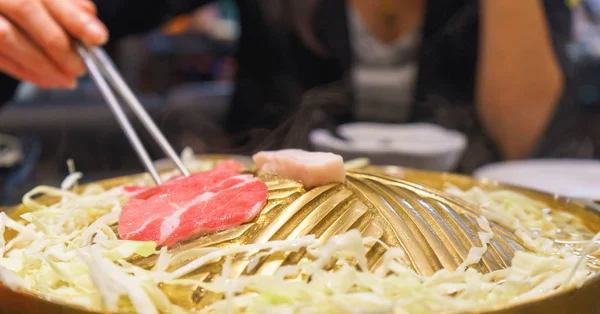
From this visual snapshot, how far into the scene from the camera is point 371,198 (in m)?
1.02

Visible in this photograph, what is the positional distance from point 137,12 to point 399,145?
1.88 meters

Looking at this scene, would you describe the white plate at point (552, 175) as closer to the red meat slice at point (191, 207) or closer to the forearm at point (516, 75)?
the forearm at point (516, 75)

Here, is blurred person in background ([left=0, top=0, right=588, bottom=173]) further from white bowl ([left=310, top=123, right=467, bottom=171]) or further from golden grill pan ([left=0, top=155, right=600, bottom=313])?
golden grill pan ([left=0, top=155, right=600, bottom=313])

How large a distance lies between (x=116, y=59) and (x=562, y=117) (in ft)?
13.0

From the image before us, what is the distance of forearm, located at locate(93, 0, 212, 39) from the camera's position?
3.19 m

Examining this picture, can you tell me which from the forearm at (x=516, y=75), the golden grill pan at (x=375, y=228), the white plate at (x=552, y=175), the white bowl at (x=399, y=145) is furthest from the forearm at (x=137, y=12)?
the golden grill pan at (x=375, y=228)

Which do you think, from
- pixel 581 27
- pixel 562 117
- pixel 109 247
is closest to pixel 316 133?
pixel 109 247

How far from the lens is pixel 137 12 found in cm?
334

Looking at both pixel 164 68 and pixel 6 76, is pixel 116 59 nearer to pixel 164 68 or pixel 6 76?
pixel 164 68

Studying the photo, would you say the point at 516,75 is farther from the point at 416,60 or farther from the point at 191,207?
the point at 191,207

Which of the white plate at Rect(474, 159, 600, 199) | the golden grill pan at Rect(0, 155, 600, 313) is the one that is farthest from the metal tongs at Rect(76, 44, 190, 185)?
the white plate at Rect(474, 159, 600, 199)

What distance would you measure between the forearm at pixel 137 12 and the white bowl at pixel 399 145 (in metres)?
1.41

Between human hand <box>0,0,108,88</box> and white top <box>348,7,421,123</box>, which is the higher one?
human hand <box>0,0,108,88</box>

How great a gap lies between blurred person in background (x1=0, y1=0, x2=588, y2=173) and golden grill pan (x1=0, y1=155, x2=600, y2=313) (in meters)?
2.37
